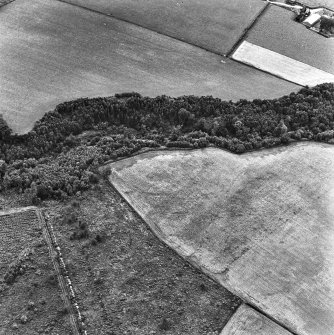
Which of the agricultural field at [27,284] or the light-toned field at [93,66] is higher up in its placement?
the light-toned field at [93,66]

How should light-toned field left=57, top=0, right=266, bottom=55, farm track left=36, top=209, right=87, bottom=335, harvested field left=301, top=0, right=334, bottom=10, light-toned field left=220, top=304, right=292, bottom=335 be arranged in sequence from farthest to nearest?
harvested field left=301, top=0, right=334, bottom=10, light-toned field left=57, top=0, right=266, bottom=55, light-toned field left=220, top=304, right=292, bottom=335, farm track left=36, top=209, right=87, bottom=335

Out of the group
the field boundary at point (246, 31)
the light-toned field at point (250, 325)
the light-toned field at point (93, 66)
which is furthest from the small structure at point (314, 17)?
the light-toned field at point (250, 325)

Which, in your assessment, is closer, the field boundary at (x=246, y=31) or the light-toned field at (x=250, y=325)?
the light-toned field at (x=250, y=325)

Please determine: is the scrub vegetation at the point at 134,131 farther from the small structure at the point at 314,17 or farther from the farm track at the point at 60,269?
the small structure at the point at 314,17

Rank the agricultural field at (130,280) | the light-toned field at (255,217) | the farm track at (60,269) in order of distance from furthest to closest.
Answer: the light-toned field at (255,217) → the agricultural field at (130,280) → the farm track at (60,269)

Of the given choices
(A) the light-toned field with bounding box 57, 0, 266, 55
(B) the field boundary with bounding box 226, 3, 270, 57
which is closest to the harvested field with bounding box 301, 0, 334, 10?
(B) the field boundary with bounding box 226, 3, 270, 57

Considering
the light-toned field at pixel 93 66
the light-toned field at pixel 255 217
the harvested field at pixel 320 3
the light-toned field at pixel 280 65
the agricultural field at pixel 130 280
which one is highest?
the harvested field at pixel 320 3

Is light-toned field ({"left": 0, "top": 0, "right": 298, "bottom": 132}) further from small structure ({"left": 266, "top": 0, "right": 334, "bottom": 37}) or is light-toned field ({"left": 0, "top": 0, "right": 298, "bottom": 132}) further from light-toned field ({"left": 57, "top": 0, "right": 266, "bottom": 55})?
small structure ({"left": 266, "top": 0, "right": 334, "bottom": 37})

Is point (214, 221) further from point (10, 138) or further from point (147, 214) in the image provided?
point (10, 138)

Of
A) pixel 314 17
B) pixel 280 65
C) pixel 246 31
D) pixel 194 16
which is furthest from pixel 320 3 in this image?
pixel 194 16
